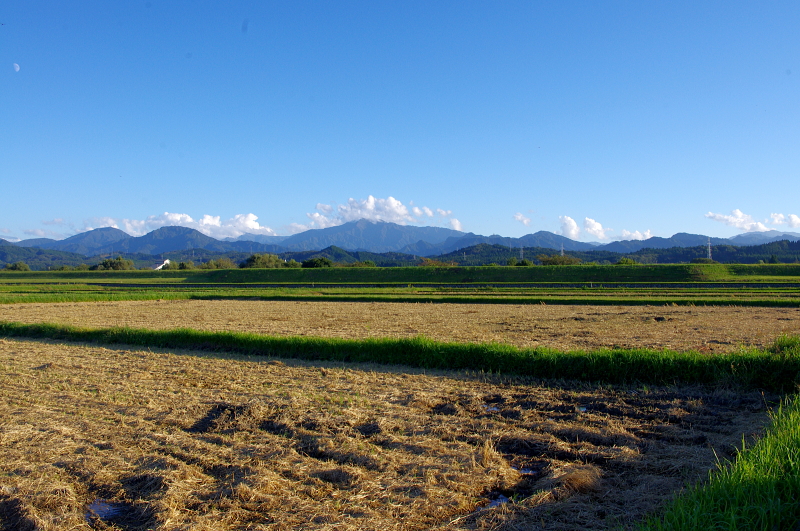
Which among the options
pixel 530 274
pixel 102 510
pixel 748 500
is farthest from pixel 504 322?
pixel 530 274

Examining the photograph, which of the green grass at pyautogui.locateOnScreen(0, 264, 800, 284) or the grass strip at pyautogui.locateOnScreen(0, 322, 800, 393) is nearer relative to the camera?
the grass strip at pyautogui.locateOnScreen(0, 322, 800, 393)

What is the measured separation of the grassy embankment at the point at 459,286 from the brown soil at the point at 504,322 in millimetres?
5802

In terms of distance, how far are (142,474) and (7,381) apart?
319 inches

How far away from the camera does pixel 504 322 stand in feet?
69.1

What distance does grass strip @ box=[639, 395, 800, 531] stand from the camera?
3.92 metres

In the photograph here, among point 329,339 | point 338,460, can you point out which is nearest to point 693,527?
point 338,460

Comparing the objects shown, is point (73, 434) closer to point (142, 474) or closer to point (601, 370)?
point (142, 474)

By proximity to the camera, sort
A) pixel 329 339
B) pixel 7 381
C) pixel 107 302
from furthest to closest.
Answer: pixel 107 302
pixel 329 339
pixel 7 381

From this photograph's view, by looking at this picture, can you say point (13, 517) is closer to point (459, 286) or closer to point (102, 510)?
point (102, 510)

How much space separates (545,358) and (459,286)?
1603 inches

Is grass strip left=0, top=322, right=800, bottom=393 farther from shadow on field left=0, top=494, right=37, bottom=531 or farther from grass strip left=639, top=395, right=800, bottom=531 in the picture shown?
shadow on field left=0, top=494, right=37, bottom=531

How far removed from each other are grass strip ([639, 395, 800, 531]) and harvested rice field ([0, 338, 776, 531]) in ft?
2.17

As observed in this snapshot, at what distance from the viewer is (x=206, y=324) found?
21.4m

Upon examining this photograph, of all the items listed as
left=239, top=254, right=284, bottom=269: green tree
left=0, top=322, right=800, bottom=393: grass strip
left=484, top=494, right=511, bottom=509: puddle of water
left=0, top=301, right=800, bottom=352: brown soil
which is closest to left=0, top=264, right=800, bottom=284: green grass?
left=239, top=254, right=284, bottom=269: green tree
